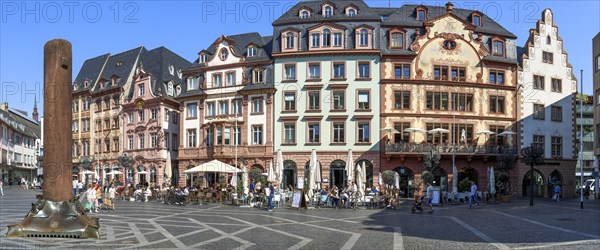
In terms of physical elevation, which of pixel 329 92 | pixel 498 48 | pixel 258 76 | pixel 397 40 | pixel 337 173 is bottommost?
pixel 337 173

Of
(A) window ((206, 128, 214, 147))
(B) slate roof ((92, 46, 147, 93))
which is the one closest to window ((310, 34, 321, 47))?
(A) window ((206, 128, 214, 147))

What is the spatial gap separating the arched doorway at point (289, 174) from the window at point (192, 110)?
37.8 ft

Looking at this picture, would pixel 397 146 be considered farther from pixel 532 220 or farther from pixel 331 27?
pixel 532 220

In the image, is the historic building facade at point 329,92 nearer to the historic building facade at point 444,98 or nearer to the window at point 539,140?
the historic building facade at point 444,98

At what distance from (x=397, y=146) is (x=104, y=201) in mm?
26219

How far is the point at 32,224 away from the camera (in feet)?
58.6

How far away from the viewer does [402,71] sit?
2053 inches

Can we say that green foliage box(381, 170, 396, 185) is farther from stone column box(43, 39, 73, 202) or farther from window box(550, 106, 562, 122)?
stone column box(43, 39, 73, 202)

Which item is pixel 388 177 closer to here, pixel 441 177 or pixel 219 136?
pixel 441 177

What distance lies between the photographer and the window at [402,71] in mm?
52188

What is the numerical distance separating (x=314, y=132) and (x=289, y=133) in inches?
92.2

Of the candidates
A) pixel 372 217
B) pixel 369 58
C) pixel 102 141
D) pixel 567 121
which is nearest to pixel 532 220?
pixel 372 217

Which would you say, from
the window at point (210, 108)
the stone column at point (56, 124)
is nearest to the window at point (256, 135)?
the window at point (210, 108)

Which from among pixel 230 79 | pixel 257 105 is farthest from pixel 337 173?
pixel 230 79
